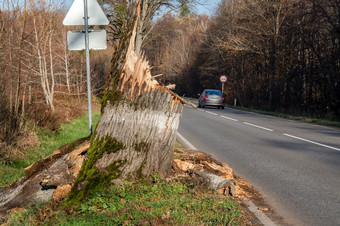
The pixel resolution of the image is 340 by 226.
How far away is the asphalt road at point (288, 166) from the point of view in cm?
463

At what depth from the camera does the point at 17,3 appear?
728 cm

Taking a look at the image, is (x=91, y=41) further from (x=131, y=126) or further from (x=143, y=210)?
(x=143, y=210)

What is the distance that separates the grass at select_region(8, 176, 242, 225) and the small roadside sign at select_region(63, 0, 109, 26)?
3.02 meters

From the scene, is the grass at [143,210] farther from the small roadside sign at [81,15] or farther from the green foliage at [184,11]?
the green foliage at [184,11]

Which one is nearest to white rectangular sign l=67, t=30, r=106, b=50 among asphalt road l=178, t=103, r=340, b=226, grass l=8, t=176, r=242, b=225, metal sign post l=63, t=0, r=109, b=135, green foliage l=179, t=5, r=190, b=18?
metal sign post l=63, t=0, r=109, b=135

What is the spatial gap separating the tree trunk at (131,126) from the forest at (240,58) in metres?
3.60

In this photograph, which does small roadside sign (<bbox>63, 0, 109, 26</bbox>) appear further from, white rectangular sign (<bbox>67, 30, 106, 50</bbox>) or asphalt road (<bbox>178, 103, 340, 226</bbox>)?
asphalt road (<bbox>178, 103, 340, 226</bbox>)

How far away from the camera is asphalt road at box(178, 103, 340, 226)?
4.63 m

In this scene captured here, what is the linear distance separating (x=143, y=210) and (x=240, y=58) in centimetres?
3559

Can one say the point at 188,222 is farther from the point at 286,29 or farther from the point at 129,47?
the point at 286,29

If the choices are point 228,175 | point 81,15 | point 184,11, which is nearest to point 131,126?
point 228,175

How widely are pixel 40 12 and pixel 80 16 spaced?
724cm

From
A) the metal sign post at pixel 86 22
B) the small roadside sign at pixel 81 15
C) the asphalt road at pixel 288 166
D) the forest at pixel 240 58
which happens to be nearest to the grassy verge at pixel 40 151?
the forest at pixel 240 58

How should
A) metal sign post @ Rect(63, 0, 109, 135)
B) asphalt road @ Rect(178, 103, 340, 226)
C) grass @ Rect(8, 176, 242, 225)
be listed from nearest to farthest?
1. grass @ Rect(8, 176, 242, 225)
2. asphalt road @ Rect(178, 103, 340, 226)
3. metal sign post @ Rect(63, 0, 109, 135)
